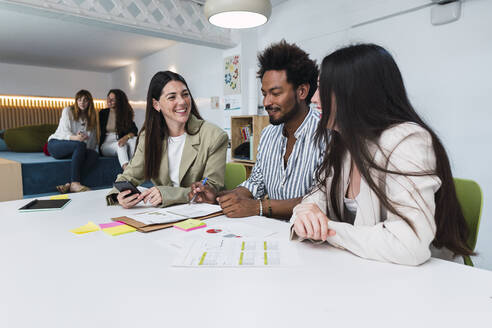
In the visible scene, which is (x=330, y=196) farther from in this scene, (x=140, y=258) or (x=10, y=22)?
(x=10, y=22)

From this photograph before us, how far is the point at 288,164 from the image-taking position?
1521mm

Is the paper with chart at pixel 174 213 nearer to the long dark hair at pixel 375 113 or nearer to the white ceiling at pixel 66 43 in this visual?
the long dark hair at pixel 375 113

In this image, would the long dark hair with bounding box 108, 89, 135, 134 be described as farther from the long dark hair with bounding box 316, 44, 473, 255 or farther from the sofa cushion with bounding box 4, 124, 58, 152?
the long dark hair with bounding box 316, 44, 473, 255

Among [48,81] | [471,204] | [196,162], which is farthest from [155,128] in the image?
[48,81]

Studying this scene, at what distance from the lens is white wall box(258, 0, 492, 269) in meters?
2.20

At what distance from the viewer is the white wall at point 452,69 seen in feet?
7.22

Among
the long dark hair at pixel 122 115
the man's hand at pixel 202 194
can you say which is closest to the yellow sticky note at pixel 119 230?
the man's hand at pixel 202 194

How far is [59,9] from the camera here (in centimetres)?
278

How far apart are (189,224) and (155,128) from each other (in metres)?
0.87

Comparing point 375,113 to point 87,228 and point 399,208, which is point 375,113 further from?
point 87,228

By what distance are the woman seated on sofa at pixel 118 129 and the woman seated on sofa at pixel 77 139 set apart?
0.22 m

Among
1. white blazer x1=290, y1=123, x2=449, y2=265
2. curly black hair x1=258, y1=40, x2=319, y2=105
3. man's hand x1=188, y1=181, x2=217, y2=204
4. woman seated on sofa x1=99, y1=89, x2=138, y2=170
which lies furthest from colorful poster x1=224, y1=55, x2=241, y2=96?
white blazer x1=290, y1=123, x2=449, y2=265

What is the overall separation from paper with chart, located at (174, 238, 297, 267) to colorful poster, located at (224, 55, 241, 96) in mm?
3634

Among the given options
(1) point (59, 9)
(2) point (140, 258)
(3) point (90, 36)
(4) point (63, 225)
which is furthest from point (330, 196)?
(3) point (90, 36)
